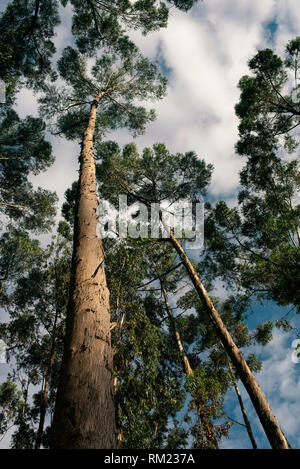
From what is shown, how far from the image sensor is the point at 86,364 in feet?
5.27

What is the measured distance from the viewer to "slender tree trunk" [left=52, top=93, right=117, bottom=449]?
1.29 meters

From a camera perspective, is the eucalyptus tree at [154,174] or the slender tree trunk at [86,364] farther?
the eucalyptus tree at [154,174]

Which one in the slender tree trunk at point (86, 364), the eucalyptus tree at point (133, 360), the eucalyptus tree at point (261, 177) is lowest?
the slender tree trunk at point (86, 364)

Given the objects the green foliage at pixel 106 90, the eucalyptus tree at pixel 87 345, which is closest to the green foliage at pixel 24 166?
the green foliage at pixel 106 90

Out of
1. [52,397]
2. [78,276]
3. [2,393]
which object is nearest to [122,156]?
[78,276]

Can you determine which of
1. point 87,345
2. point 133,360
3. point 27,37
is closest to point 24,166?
point 27,37

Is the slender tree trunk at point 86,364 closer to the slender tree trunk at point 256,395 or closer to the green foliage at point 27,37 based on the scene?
the slender tree trunk at point 256,395

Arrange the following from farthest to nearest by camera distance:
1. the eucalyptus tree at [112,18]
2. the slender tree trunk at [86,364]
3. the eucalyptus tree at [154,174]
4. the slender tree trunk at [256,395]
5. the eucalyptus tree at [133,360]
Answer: the eucalyptus tree at [154,174], the eucalyptus tree at [112,18], the slender tree trunk at [256,395], the eucalyptus tree at [133,360], the slender tree trunk at [86,364]

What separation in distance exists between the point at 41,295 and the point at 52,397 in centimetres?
429

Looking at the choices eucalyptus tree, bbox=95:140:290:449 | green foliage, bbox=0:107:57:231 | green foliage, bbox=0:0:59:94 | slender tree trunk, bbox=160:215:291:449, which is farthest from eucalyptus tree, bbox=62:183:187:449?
green foliage, bbox=0:0:59:94

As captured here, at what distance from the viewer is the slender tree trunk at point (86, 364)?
50.8 inches

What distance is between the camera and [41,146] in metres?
10.5

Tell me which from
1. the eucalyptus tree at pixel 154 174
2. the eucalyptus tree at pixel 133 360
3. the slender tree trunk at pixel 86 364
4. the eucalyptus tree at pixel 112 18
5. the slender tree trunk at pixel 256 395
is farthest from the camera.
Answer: the eucalyptus tree at pixel 154 174

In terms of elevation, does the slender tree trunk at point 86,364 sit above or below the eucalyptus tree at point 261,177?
below
